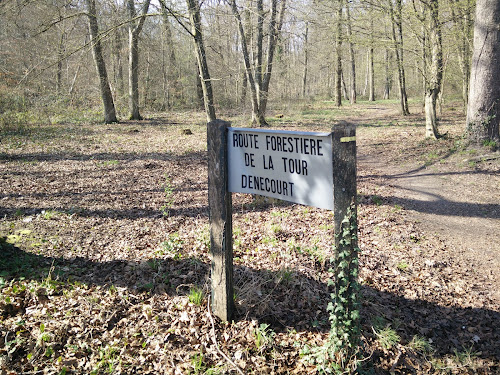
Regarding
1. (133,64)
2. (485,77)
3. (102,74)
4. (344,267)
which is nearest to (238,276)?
(344,267)

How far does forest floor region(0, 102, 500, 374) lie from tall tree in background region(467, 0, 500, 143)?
556 millimetres

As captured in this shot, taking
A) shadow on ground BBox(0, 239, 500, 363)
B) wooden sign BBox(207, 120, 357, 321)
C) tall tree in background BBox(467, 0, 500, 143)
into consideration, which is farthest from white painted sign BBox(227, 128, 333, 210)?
tall tree in background BBox(467, 0, 500, 143)

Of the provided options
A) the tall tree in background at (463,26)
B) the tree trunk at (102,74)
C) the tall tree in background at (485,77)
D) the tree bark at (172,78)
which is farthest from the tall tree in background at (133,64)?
the tall tree in background at (485,77)

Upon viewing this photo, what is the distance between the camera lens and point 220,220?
11.7 feet

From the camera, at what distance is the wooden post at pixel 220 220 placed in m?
3.50

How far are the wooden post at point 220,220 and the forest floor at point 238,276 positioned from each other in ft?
0.74

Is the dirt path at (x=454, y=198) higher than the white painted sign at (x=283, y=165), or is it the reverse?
the white painted sign at (x=283, y=165)

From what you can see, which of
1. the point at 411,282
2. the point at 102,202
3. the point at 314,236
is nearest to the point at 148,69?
the point at 102,202

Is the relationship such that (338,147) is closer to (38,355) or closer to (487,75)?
(38,355)

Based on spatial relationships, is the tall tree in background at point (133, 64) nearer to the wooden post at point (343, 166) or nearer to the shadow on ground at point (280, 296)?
the shadow on ground at point (280, 296)

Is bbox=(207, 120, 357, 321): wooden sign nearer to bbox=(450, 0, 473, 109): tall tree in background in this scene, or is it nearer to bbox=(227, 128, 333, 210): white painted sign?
bbox=(227, 128, 333, 210): white painted sign

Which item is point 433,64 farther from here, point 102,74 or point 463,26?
point 102,74

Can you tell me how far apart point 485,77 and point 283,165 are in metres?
8.55

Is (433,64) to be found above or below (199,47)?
below
